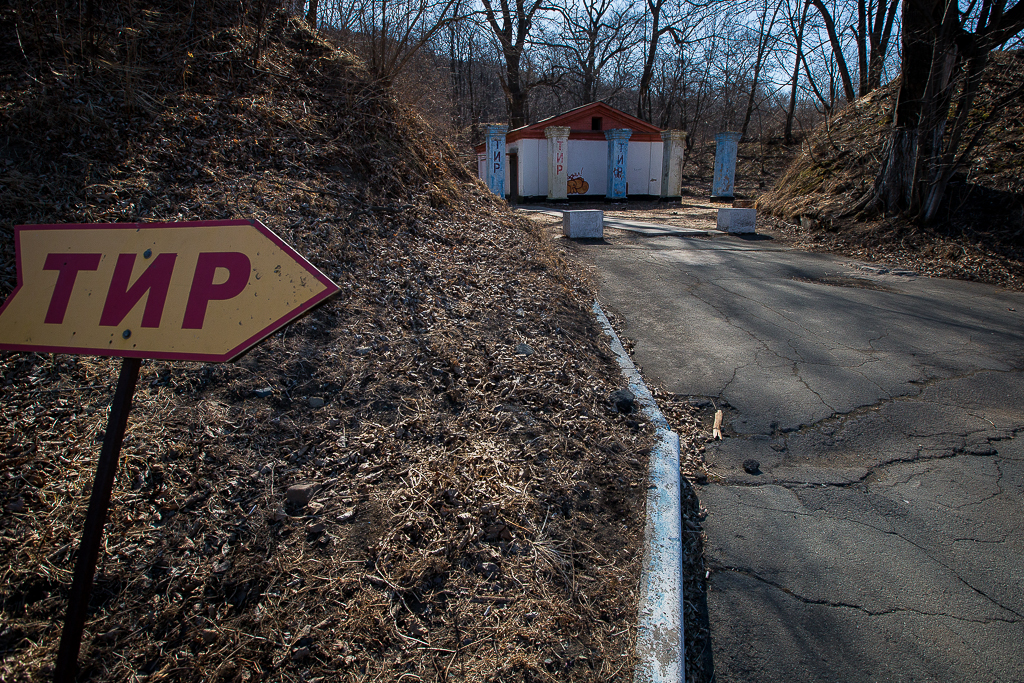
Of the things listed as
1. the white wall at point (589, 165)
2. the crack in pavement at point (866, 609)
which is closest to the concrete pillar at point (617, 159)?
the white wall at point (589, 165)

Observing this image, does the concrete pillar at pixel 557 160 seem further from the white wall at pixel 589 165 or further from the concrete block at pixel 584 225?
the concrete block at pixel 584 225

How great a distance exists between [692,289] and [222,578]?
656 cm

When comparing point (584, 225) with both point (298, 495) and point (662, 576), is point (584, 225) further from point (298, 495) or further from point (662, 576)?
point (298, 495)

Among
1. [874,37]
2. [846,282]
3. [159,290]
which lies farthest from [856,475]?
[874,37]

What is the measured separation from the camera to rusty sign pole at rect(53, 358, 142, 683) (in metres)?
1.48

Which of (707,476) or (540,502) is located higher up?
(540,502)

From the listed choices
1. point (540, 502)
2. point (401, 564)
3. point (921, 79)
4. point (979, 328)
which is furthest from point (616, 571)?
point (921, 79)

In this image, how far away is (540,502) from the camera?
108 inches

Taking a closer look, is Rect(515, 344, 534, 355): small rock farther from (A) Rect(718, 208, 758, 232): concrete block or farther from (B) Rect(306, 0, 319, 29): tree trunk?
(A) Rect(718, 208, 758, 232): concrete block

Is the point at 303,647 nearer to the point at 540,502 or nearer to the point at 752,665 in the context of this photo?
the point at 540,502

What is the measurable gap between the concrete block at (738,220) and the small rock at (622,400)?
989cm

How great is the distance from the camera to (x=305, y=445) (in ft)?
9.18

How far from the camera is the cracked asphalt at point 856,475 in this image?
231 centimetres

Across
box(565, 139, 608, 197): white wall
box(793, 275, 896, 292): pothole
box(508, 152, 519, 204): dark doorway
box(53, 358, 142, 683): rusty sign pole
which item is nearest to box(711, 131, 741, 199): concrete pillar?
box(565, 139, 608, 197): white wall
